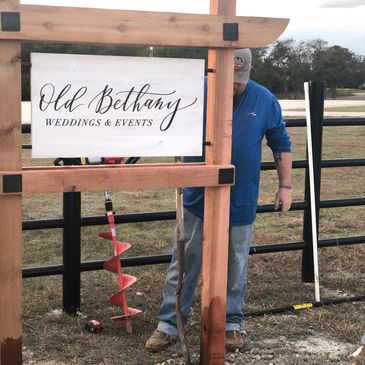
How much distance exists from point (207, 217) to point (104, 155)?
68 centimetres

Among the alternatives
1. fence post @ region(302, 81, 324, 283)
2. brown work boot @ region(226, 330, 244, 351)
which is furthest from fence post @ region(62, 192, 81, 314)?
fence post @ region(302, 81, 324, 283)

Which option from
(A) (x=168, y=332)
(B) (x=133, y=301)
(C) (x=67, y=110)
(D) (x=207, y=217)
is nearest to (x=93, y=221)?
(B) (x=133, y=301)

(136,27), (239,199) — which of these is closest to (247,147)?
(239,199)

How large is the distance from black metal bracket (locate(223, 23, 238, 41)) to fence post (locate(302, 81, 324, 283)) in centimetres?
195

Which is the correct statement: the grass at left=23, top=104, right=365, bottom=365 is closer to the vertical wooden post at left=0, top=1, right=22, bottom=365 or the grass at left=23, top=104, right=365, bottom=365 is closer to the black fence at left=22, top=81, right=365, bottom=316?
the black fence at left=22, top=81, right=365, bottom=316

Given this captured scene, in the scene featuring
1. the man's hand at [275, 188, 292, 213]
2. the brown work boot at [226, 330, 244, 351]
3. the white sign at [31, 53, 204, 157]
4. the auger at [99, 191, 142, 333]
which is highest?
the white sign at [31, 53, 204, 157]

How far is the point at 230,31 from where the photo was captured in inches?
124

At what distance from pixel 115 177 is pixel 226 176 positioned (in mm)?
597

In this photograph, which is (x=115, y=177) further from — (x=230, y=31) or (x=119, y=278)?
(x=119, y=278)

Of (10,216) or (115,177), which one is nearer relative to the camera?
(10,216)

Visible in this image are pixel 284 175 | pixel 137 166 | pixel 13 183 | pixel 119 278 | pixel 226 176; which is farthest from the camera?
pixel 119 278

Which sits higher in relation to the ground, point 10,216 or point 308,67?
point 308,67

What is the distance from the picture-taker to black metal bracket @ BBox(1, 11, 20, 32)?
2779 mm

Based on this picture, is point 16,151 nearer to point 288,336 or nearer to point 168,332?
point 168,332
